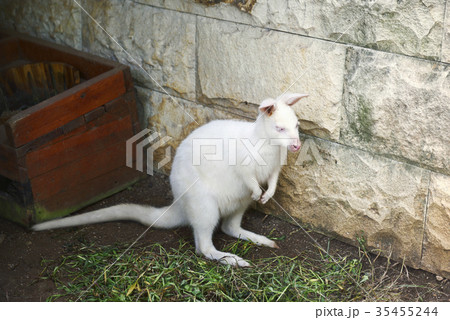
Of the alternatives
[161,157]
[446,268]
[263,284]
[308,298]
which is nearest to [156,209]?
[161,157]

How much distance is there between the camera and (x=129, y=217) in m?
4.18

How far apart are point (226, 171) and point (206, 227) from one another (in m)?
0.38

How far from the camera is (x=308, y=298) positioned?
11.1 feet

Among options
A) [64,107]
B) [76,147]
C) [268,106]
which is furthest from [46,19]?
[268,106]

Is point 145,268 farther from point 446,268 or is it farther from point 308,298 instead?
point 446,268

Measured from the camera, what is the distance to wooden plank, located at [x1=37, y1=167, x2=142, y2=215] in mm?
4230

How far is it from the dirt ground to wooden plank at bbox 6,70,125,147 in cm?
68

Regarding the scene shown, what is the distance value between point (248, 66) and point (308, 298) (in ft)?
4.82

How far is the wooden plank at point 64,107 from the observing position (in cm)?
388

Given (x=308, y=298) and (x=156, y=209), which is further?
(x=156, y=209)

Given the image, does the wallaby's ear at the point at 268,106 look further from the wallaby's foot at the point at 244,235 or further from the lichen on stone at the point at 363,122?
the wallaby's foot at the point at 244,235

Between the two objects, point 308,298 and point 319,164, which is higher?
point 319,164

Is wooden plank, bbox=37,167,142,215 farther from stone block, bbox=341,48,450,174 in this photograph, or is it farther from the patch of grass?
stone block, bbox=341,48,450,174

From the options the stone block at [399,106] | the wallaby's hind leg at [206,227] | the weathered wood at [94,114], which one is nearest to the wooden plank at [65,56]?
the weathered wood at [94,114]
